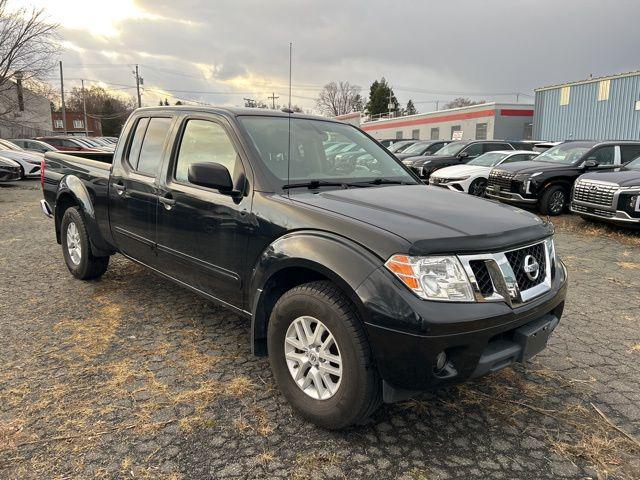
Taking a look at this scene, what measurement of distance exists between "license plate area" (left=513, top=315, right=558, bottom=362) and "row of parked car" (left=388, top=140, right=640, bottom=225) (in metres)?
4.62

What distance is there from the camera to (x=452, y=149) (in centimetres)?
1563

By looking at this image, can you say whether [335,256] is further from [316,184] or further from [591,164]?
[591,164]

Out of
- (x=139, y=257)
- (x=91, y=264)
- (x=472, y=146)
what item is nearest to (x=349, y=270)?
(x=139, y=257)

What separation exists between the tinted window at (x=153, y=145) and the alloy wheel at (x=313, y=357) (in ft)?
6.68

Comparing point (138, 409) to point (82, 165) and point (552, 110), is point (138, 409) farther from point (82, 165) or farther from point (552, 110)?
point (552, 110)

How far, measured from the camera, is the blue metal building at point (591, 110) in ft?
79.5

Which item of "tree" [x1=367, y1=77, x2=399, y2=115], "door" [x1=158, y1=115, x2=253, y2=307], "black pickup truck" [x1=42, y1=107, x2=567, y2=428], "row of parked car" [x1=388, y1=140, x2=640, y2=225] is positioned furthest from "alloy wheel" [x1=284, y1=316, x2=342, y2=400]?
"tree" [x1=367, y1=77, x2=399, y2=115]


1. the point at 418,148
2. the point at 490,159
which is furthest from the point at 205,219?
the point at 418,148

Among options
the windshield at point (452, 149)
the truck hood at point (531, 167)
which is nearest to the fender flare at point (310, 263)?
the truck hood at point (531, 167)

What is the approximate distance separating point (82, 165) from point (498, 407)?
4.45 meters

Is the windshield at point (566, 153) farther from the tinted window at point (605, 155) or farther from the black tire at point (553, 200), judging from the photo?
the black tire at point (553, 200)

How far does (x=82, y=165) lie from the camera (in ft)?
16.5

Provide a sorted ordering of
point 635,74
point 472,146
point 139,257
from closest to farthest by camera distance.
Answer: point 139,257 < point 472,146 < point 635,74

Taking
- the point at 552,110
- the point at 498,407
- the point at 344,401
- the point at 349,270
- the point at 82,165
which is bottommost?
the point at 498,407
